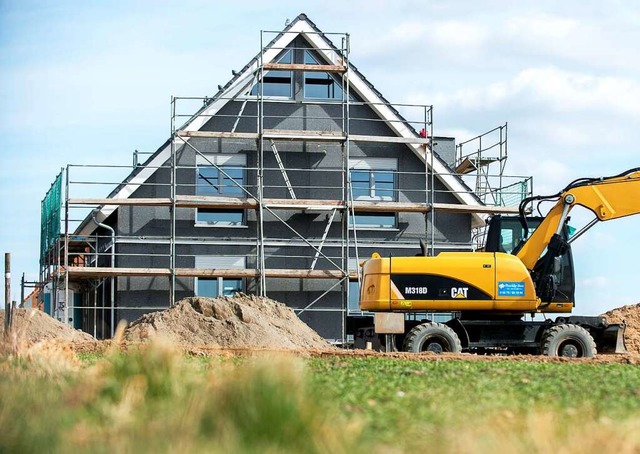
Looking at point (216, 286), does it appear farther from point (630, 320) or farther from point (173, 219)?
point (630, 320)

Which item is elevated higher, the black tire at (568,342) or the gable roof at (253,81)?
the gable roof at (253,81)

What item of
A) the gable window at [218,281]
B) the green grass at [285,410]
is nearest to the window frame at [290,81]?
the gable window at [218,281]

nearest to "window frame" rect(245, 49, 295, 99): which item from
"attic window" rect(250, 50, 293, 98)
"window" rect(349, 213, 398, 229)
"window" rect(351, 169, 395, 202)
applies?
"attic window" rect(250, 50, 293, 98)

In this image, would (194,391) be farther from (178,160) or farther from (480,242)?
(480,242)

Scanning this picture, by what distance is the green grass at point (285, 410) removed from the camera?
7754 mm

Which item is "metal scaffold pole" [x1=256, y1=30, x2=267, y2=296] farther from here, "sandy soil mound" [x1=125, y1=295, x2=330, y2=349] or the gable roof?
"sandy soil mound" [x1=125, y1=295, x2=330, y2=349]

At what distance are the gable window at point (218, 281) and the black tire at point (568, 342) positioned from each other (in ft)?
44.9

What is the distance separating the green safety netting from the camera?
34844 mm

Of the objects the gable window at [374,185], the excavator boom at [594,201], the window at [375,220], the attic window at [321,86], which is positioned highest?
the attic window at [321,86]

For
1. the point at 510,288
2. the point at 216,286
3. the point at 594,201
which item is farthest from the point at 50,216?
the point at 594,201

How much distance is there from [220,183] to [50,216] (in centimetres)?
575

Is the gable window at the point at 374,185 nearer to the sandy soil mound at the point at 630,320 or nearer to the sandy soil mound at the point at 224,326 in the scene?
the sandy soil mound at the point at 630,320

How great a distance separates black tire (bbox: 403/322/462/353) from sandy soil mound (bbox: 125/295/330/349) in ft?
16.6

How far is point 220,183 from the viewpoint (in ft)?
115
